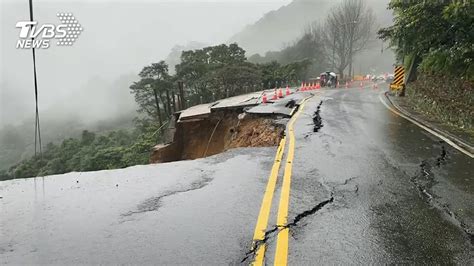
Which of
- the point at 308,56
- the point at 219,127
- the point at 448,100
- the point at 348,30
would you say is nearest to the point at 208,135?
the point at 219,127

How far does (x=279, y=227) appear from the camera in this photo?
4000 mm

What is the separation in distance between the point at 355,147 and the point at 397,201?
3.29m

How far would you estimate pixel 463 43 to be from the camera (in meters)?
10.9

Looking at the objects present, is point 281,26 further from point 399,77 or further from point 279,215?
point 279,215

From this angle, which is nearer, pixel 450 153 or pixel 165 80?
pixel 450 153

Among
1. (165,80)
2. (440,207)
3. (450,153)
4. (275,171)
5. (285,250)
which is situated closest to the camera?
(285,250)

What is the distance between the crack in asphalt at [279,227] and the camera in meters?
3.46

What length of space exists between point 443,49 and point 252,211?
1124 centimetres

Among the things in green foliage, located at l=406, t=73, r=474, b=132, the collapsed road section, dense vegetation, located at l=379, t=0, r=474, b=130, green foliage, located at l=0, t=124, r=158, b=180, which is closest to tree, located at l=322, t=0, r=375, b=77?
green foliage, located at l=0, t=124, r=158, b=180

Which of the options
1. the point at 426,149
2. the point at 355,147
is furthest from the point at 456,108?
the point at 355,147

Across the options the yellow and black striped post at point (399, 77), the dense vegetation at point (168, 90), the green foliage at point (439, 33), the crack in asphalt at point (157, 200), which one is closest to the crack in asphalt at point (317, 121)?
the green foliage at point (439, 33)

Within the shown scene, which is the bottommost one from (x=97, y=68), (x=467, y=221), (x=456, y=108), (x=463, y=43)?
(x=467, y=221)

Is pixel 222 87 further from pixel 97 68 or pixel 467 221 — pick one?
pixel 97 68

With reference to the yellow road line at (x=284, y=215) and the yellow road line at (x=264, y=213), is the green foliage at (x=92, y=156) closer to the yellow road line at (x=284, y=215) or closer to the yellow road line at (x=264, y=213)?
the yellow road line at (x=284, y=215)
